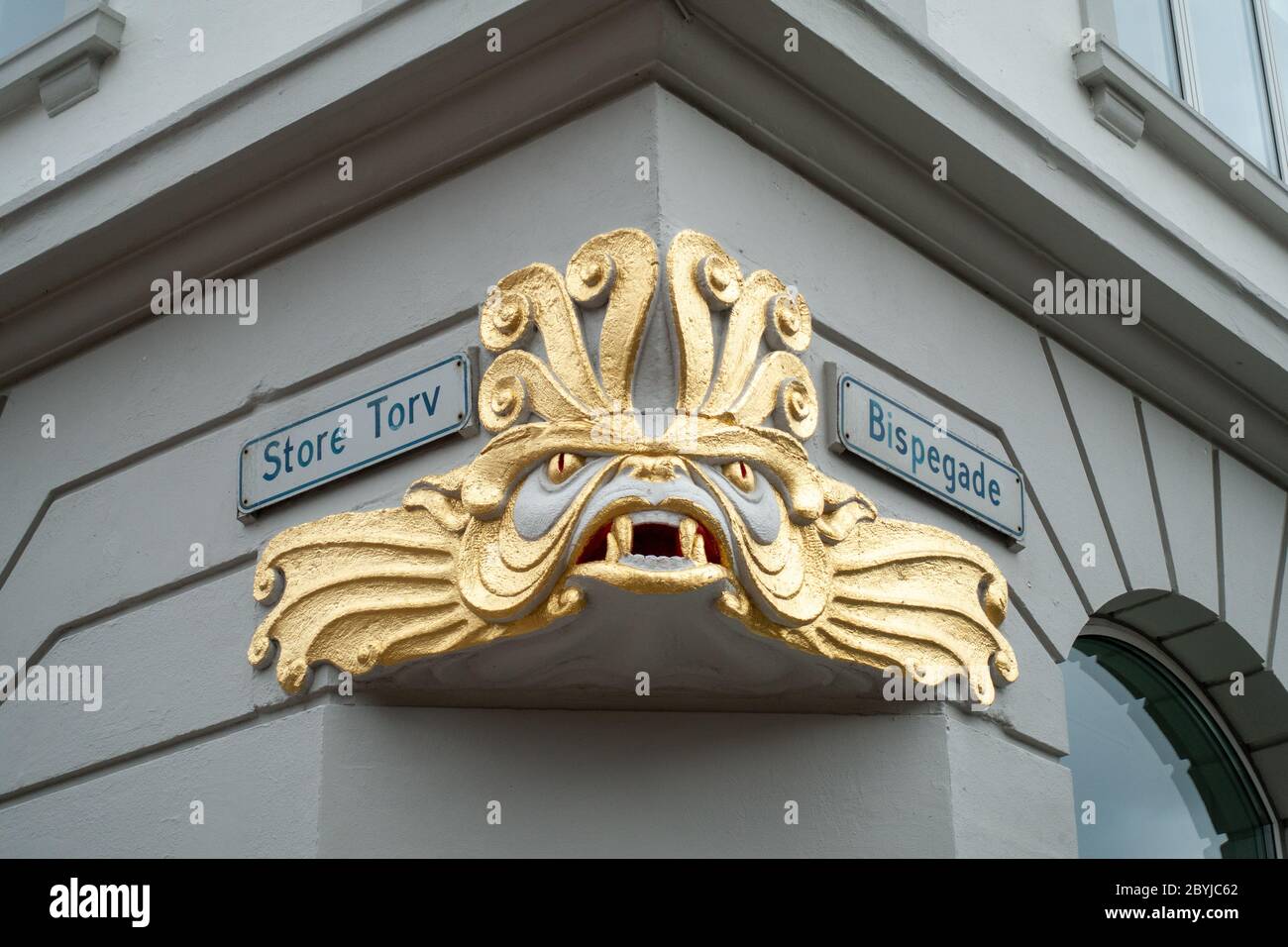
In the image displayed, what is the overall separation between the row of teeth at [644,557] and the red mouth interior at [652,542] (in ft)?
0.07

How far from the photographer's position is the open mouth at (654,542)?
566cm

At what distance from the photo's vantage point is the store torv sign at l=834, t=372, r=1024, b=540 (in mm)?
6559

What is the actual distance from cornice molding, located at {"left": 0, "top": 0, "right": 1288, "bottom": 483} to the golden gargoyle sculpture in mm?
651

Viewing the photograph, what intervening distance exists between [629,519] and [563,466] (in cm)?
30

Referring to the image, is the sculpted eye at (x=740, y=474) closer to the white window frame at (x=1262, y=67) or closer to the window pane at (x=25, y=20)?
the white window frame at (x=1262, y=67)

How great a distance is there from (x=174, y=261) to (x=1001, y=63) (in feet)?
10.3

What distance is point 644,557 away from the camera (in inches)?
223

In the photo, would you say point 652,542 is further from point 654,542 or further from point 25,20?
point 25,20

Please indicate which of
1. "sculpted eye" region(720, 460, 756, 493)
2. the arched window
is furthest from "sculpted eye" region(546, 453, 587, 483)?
the arched window

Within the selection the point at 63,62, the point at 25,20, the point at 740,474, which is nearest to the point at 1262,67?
the point at 740,474

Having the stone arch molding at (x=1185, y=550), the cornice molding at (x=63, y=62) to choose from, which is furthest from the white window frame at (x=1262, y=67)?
the cornice molding at (x=63, y=62)

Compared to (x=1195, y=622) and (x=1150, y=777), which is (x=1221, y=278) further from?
(x=1150, y=777)

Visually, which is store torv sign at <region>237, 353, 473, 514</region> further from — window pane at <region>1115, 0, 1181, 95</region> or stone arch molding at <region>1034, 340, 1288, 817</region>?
window pane at <region>1115, 0, 1181, 95</region>
